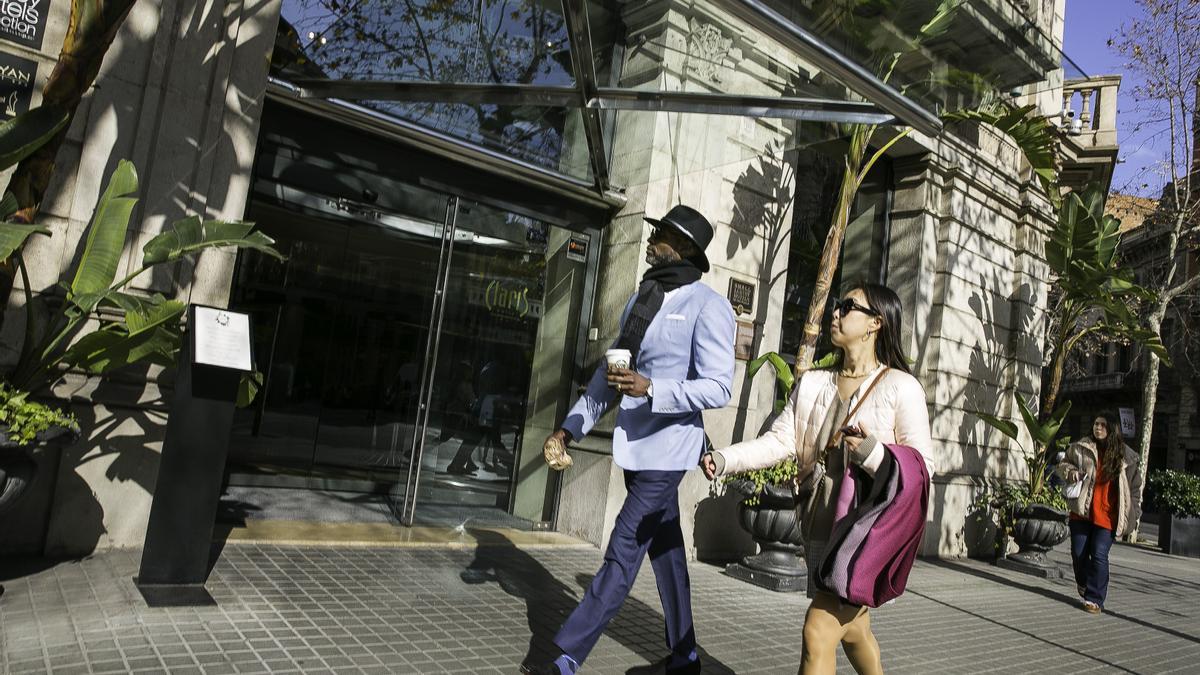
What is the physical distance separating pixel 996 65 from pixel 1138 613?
5.96 metres

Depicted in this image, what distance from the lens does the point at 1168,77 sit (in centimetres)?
1697

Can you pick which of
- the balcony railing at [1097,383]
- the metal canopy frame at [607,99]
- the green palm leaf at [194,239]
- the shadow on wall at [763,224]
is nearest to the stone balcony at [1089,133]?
A: the shadow on wall at [763,224]

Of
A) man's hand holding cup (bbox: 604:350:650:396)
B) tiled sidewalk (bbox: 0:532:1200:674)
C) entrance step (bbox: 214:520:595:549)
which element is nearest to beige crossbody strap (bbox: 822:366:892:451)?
man's hand holding cup (bbox: 604:350:650:396)

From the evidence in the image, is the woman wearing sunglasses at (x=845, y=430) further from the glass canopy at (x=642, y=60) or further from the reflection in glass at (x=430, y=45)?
the reflection in glass at (x=430, y=45)

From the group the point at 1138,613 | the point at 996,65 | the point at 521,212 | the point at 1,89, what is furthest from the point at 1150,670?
the point at 1,89

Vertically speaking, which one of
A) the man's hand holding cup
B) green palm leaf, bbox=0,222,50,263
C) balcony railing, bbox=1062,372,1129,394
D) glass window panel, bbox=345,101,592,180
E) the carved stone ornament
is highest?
balcony railing, bbox=1062,372,1129,394

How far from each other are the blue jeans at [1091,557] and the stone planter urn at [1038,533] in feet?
6.46

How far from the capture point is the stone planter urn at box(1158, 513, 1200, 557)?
1591cm

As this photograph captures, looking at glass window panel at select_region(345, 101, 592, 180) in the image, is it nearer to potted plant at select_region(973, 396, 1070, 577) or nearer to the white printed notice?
the white printed notice

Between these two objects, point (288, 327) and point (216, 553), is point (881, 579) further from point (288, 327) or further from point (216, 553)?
point (288, 327)

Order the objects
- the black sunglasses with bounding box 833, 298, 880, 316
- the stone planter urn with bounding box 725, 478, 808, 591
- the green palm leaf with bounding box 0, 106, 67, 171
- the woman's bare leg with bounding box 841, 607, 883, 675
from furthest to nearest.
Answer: the stone planter urn with bounding box 725, 478, 808, 591, the green palm leaf with bounding box 0, 106, 67, 171, the black sunglasses with bounding box 833, 298, 880, 316, the woman's bare leg with bounding box 841, 607, 883, 675

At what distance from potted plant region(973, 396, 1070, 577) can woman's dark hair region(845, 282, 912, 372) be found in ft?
26.7

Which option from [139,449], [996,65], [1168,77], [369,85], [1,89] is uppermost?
[1168,77]

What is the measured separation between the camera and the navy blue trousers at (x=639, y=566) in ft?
Result: 12.2
